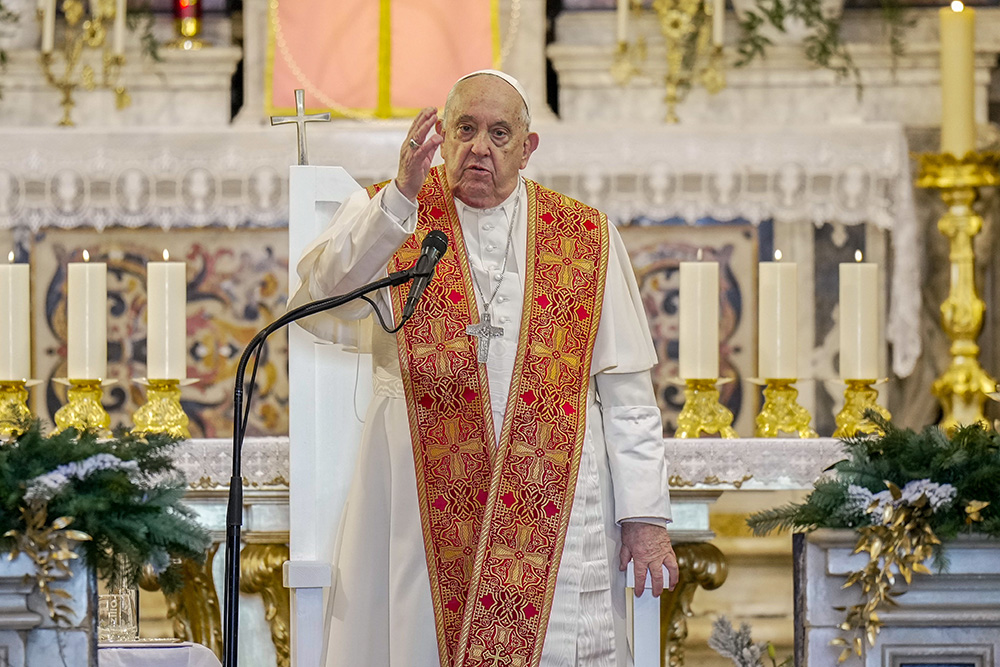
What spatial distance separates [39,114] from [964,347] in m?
3.71

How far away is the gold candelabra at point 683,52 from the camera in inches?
227

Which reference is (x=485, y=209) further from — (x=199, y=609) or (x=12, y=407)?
(x=199, y=609)

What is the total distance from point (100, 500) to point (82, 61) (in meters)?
3.51

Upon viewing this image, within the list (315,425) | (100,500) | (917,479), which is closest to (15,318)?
(315,425)

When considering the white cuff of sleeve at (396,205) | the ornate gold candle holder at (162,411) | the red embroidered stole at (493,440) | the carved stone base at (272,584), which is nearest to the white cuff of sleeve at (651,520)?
the red embroidered stole at (493,440)

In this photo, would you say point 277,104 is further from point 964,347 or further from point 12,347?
point 964,347

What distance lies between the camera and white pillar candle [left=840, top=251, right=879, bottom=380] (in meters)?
4.38

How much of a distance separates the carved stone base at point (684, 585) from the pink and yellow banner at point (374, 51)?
220cm

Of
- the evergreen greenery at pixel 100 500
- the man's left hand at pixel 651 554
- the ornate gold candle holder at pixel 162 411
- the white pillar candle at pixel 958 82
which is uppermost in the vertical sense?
the white pillar candle at pixel 958 82

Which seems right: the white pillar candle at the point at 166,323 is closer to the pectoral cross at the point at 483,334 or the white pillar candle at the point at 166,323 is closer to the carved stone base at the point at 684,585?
the pectoral cross at the point at 483,334

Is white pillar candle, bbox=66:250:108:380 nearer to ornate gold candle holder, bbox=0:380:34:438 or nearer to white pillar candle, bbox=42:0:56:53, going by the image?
ornate gold candle holder, bbox=0:380:34:438

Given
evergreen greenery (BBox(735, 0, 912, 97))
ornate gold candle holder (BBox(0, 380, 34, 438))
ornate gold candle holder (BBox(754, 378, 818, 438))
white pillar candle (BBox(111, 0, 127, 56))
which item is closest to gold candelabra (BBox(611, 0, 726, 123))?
evergreen greenery (BBox(735, 0, 912, 97))

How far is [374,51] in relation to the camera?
19.1 ft

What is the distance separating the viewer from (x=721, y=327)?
18.5 ft
